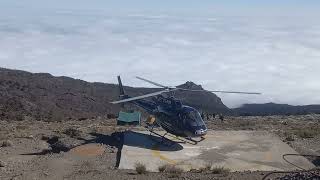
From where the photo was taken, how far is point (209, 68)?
627ft

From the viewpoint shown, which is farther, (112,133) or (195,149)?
(112,133)

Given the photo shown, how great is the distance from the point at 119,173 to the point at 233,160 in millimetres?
5363

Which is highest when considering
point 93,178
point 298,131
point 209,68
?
point 209,68

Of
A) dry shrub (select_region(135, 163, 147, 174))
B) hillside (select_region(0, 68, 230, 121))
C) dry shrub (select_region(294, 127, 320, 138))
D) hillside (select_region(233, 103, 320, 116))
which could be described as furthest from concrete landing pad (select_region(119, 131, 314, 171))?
hillside (select_region(233, 103, 320, 116))

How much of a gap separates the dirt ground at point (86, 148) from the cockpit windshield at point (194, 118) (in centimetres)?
348

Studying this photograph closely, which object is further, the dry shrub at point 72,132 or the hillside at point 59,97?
the hillside at point 59,97

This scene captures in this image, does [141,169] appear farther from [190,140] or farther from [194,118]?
[190,140]

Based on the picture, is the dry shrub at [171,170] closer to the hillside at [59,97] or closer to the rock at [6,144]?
the rock at [6,144]

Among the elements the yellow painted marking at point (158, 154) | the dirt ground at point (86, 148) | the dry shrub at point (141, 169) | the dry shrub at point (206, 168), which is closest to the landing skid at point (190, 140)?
the yellow painted marking at point (158, 154)

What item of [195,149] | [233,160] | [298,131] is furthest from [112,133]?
[298,131]

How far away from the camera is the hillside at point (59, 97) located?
55.5 m

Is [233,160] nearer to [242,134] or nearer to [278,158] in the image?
[278,158]

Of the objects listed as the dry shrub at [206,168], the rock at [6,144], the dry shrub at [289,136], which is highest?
the dry shrub at [289,136]

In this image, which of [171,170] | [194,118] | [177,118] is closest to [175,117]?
[177,118]
